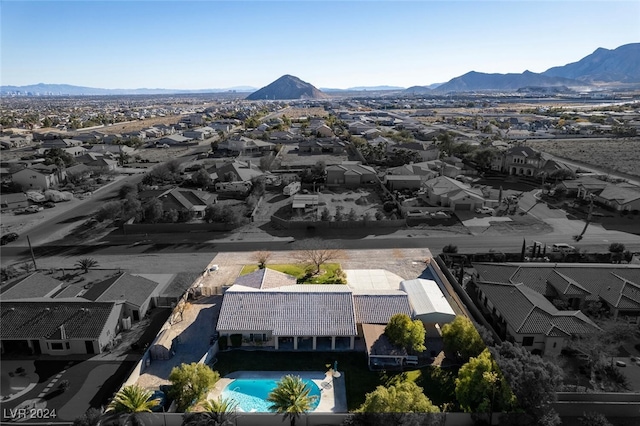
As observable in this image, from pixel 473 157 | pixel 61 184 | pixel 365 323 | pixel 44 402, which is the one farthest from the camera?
pixel 473 157

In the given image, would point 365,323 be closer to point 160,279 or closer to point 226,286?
point 226,286

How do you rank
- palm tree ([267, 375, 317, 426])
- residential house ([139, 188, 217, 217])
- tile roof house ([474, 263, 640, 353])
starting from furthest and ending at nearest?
residential house ([139, 188, 217, 217]) < tile roof house ([474, 263, 640, 353]) < palm tree ([267, 375, 317, 426])

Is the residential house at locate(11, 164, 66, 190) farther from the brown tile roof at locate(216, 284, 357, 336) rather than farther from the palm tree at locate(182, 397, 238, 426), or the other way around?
the palm tree at locate(182, 397, 238, 426)

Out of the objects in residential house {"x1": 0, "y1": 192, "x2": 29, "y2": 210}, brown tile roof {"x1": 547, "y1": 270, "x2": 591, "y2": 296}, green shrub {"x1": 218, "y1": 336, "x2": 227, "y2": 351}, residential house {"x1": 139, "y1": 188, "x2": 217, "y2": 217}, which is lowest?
green shrub {"x1": 218, "y1": 336, "x2": 227, "y2": 351}

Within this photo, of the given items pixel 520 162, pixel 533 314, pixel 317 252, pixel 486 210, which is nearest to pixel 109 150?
pixel 317 252

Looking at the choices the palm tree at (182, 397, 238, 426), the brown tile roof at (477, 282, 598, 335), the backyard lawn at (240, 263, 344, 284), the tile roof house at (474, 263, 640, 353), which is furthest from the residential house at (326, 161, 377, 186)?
the palm tree at (182, 397, 238, 426)

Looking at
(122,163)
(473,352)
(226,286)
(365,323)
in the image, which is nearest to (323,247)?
(226,286)

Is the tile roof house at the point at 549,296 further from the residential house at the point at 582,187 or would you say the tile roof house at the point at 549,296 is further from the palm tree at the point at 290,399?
the residential house at the point at 582,187
